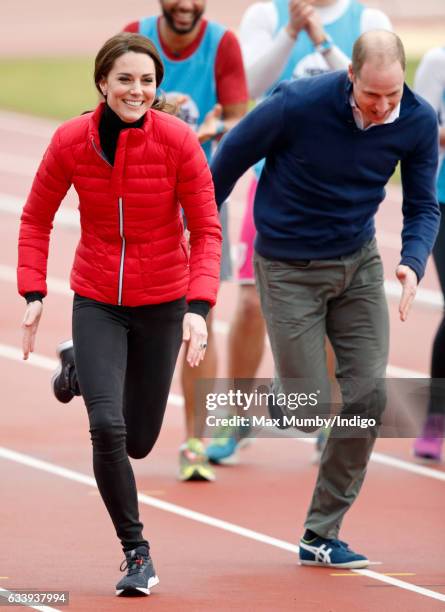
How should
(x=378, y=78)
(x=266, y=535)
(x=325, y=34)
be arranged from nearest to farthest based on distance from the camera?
(x=378, y=78)
(x=266, y=535)
(x=325, y=34)

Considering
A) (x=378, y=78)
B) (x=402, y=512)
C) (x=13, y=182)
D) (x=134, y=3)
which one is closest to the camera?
(x=378, y=78)

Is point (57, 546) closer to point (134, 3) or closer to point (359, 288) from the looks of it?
point (359, 288)

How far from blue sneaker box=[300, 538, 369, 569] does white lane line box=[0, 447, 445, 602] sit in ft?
0.18

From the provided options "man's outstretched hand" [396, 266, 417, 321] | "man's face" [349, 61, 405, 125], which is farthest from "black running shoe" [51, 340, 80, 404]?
"man's face" [349, 61, 405, 125]

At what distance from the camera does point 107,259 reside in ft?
19.5

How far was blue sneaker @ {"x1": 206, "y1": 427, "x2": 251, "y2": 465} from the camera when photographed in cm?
855

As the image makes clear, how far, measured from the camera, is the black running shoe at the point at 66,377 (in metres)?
6.46

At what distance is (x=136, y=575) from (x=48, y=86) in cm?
2331

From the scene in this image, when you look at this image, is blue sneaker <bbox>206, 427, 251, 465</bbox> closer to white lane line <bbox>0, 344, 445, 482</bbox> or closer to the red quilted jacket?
white lane line <bbox>0, 344, 445, 482</bbox>

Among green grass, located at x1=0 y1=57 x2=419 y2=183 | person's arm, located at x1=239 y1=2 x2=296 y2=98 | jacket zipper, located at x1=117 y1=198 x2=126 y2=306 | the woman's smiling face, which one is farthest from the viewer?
green grass, located at x1=0 y1=57 x2=419 y2=183

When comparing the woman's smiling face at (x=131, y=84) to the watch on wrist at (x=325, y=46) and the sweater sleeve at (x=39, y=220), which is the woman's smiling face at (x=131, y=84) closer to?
the sweater sleeve at (x=39, y=220)

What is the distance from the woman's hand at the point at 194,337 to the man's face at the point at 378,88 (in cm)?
111

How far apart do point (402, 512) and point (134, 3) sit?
3382 cm

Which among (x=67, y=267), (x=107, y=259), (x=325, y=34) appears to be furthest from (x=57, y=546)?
(x=67, y=267)
